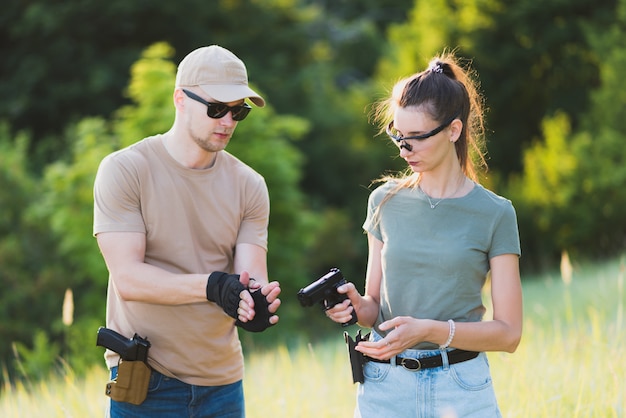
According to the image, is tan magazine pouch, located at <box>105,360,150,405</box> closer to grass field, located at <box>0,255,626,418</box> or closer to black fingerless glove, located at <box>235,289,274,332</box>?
black fingerless glove, located at <box>235,289,274,332</box>

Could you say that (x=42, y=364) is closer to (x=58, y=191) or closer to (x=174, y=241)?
(x=58, y=191)

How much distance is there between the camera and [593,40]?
19.9 metres

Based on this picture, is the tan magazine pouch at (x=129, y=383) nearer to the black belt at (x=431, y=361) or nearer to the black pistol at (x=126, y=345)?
the black pistol at (x=126, y=345)

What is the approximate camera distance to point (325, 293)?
2791 mm

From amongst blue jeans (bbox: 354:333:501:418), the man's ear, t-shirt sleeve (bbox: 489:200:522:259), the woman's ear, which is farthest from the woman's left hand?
the man's ear

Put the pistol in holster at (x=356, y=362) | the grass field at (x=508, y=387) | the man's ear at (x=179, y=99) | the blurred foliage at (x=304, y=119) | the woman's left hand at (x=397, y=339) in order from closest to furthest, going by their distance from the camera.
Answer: the woman's left hand at (x=397, y=339) → the pistol in holster at (x=356, y=362) → the man's ear at (x=179, y=99) → the grass field at (x=508, y=387) → the blurred foliage at (x=304, y=119)

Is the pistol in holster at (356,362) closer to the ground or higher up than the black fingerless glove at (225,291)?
closer to the ground

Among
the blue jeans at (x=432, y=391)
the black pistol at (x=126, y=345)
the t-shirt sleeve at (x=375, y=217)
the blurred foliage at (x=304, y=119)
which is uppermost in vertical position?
the blurred foliage at (x=304, y=119)

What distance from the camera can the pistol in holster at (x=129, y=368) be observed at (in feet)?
10.0

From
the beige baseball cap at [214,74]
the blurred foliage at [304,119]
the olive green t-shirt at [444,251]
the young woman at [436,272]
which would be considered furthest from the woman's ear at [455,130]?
the blurred foliage at [304,119]

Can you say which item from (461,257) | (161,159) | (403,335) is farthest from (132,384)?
(461,257)

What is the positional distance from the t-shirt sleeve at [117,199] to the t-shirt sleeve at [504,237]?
4.33 feet

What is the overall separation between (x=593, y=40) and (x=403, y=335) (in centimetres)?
1898

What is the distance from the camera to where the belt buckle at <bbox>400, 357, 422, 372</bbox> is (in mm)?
2701
